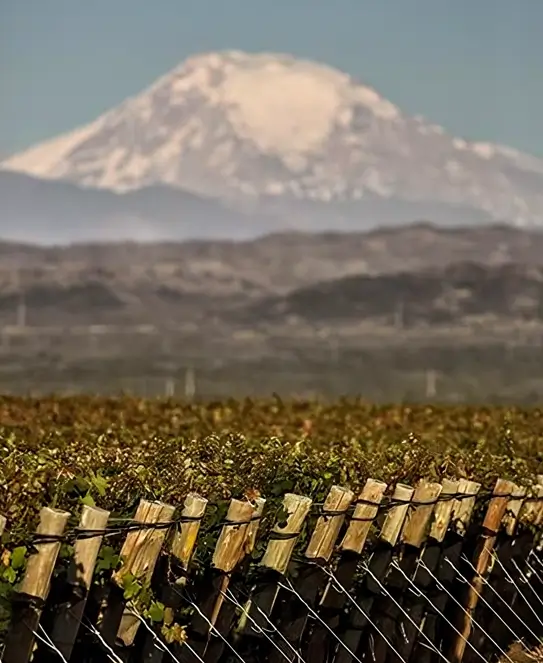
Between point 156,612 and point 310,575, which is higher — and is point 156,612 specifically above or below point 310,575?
above

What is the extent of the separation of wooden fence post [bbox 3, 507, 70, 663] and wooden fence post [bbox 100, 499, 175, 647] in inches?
20.2

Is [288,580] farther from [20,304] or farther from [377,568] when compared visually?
[20,304]

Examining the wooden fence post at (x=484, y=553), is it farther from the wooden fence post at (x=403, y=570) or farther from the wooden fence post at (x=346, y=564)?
the wooden fence post at (x=346, y=564)

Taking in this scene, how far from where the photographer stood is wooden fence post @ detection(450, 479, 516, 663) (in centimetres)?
831

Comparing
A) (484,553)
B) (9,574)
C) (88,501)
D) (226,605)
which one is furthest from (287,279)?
(9,574)

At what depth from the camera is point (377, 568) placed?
7.12 m

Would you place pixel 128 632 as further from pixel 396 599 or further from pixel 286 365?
pixel 286 365

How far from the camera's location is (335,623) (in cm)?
684

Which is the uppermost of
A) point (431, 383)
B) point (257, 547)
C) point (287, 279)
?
point (257, 547)

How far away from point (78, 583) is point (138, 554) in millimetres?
408

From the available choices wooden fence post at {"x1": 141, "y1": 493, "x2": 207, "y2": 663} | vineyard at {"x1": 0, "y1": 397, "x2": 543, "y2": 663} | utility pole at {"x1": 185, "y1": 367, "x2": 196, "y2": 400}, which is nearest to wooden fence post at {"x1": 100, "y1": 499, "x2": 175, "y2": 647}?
vineyard at {"x1": 0, "y1": 397, "x2": 543, "y2": 663}

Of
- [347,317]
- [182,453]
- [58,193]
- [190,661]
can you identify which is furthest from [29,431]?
[58,193]

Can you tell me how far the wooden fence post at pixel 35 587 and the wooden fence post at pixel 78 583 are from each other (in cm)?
16

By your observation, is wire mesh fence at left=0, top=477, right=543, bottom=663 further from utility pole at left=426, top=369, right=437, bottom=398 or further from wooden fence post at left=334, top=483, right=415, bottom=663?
utility pole at left=426, top=369, right=437, bottom=398
